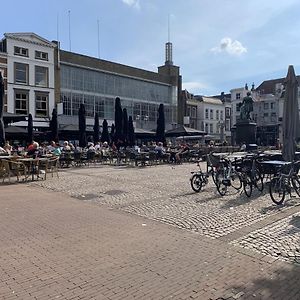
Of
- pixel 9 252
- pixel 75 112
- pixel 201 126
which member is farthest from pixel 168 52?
pixel 9 252

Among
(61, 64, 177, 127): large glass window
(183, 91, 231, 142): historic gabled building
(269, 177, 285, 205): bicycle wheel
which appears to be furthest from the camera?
(183, 91, 231, 142): historic gabled building

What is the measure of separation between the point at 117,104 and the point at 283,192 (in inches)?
721

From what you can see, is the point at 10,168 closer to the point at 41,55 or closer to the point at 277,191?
the point at 277,191

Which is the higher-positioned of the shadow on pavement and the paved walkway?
the paved walkway

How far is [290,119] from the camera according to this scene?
1254 centimetres

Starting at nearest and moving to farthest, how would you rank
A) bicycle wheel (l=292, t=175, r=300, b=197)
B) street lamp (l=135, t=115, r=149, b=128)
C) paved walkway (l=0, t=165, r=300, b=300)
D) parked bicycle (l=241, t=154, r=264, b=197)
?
1. paved walkway (l=0, t=165, r=300, b=300)
2. bicycle wheel (l=292, t=175, r=300, b=197)
3. parked bicycle (l=241, t=154, r=264, b=197)
4. street lamp (l=135, t=115, r=149, b=128)

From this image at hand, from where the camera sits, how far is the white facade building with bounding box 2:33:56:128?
1542 inches

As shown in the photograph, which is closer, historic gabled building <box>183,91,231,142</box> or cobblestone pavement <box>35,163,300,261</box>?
cobblestone pavement <box>35,163,300,261</box>

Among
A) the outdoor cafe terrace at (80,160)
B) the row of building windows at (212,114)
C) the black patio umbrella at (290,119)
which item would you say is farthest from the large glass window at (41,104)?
the row of building windows at (212,114)

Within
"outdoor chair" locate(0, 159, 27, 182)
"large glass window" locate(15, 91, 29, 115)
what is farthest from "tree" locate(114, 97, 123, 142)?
"large glass window" locate(15, 91, 29, 115)

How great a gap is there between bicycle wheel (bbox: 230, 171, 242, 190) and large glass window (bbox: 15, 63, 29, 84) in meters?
34.4

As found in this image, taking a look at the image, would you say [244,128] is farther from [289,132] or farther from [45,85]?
[45,85]

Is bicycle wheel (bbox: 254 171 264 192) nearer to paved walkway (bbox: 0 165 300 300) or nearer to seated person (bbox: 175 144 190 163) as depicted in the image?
paved walkway (bbox: 0 165 300 300)

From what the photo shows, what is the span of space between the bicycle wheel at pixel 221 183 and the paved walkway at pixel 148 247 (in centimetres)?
48
